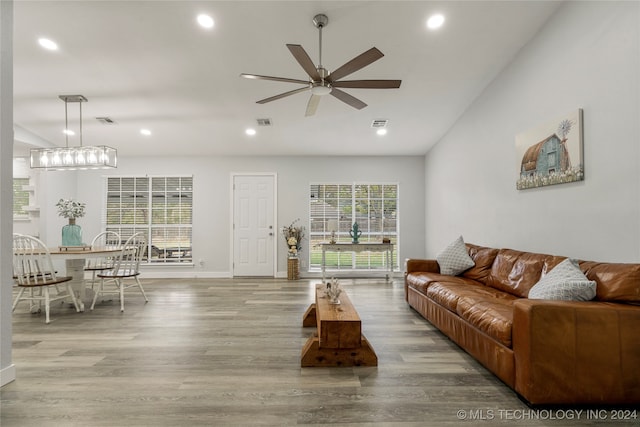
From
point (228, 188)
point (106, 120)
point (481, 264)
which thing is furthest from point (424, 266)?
point (106, 120)

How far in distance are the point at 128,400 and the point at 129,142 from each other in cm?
525

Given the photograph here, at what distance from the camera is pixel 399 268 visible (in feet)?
21.9

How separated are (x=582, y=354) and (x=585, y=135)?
5.94 feet

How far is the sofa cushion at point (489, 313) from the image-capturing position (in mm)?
2098

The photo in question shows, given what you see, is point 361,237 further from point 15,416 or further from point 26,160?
point 26,160

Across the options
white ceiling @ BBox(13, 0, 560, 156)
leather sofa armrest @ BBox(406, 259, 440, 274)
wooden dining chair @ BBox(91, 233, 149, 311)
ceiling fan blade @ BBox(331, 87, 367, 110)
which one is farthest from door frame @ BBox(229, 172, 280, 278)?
ceiling fan blade @ BBox(331, 87, 367, 110)

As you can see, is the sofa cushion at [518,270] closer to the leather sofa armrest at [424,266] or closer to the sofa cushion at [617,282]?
the sofa cushion at [617,282]

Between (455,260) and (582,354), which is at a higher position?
(455,260)

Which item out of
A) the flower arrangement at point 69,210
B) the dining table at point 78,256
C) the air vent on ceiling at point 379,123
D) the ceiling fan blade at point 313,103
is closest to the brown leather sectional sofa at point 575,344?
the ceiling fan blade at point 313,103

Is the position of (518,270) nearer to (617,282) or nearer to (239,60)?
(617,282)

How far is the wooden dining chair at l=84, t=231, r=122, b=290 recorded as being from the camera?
472 cm

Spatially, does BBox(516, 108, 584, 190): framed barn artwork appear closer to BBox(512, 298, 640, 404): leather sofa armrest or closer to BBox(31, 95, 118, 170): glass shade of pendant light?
BBox(512, 298, 640, 404): leather sofa armrest

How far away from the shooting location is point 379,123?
5.22 metres

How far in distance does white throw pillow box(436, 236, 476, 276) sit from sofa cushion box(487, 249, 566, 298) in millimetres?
364
